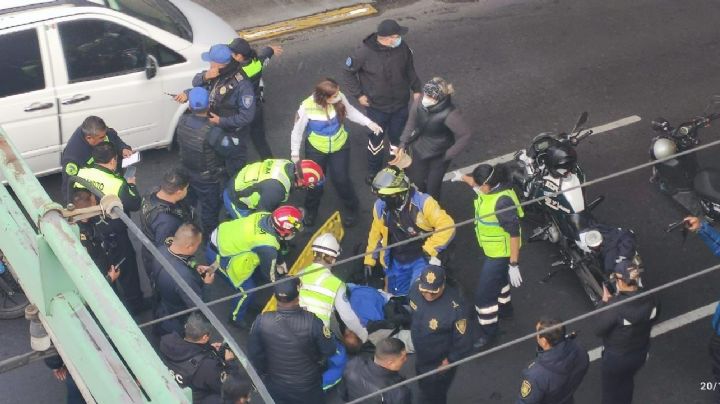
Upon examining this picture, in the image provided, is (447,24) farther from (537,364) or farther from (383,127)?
(537,364)

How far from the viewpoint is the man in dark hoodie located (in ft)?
31.4

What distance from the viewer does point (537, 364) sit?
6801 mm

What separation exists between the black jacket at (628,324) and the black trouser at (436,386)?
122 centimetres

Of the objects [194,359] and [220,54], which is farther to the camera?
[220,54]

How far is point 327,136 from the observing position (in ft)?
29.7

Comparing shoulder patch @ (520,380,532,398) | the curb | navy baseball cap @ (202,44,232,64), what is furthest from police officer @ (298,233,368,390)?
the curb

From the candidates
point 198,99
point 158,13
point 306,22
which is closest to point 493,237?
point 198,99

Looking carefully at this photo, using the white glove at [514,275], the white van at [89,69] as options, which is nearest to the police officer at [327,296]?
the white glove at [514,275]

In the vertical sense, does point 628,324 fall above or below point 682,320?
above

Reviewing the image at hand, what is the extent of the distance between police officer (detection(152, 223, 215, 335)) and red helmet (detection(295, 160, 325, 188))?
1.29 m

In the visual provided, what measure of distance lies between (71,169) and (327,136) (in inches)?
94.0

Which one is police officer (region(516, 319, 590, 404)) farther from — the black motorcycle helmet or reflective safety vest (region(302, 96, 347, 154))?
reflective safety vest (region(302, 96, 347, 154))

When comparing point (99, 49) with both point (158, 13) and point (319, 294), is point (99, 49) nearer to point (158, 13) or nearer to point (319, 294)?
point (158, 13)

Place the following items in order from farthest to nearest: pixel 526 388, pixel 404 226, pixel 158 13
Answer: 1. pixel 158 13
2. pixel 404 226
3. pixel 526 388
